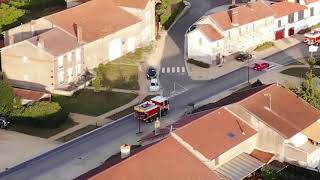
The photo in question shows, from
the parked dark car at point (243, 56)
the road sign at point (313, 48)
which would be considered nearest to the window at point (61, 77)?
the parked dark car at point (243, 56)

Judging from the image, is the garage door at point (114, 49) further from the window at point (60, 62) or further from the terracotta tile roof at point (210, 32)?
the window at point (60, 62)

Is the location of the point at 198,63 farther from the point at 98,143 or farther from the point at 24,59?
the point at 98,143

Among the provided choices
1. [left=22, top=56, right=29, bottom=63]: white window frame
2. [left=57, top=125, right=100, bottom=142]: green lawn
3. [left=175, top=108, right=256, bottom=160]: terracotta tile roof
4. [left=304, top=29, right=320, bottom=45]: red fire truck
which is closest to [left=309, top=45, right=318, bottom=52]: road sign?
[left=304, top=29, right=320, bottom=45]: red fire truck

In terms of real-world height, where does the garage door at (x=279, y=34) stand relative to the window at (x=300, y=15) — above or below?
below

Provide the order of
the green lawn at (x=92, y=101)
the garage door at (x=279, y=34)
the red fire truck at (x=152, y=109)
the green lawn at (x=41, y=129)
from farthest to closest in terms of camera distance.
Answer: the garage door at (x=279, y=34) → the green lawn at (x=92, y=101) → the red fire truck at (x=152, y=109) → the green lawn at (x=41, y=129)

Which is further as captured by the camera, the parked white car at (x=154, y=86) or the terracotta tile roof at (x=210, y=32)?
the terracotta tile roof at (x=210, y=32)

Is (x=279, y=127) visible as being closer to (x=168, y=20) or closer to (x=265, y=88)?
(x=265, y=88)
